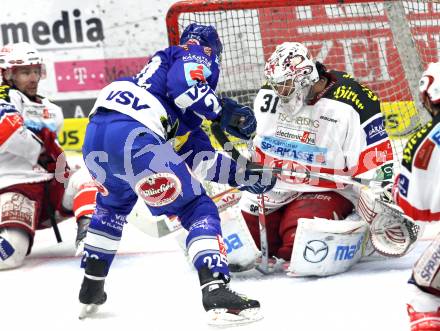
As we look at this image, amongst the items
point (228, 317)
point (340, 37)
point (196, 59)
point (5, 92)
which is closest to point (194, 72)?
point (196, 59)

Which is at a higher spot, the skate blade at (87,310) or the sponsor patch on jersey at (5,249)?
the sponsor patch on jersey at (5,249)

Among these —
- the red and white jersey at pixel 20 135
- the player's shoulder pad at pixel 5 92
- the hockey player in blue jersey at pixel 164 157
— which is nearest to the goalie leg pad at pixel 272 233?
the hockey player in blue jersey at pixel 164 157

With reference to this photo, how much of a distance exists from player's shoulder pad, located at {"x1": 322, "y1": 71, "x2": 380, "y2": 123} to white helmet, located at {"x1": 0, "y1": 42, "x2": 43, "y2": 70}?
1.47 meters

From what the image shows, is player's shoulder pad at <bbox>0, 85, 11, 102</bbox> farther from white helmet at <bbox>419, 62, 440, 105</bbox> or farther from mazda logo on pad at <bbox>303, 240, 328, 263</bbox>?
white helmet at <bbox>419, 62, 440, 105</bbox>

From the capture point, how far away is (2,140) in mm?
4492

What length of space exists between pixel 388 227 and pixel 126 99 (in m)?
1.19

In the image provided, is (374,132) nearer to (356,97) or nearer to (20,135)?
(356,97)

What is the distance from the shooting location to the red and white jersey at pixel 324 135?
3.98 meters

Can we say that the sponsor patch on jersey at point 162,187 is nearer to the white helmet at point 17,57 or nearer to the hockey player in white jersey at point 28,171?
the hockey player in white jersey at point 28,171

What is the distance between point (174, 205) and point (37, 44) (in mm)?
3859

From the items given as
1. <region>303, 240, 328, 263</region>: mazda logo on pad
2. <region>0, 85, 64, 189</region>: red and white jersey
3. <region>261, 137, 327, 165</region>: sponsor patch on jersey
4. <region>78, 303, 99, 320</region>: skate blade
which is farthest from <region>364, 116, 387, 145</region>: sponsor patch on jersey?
<region>0, 85, 64, 189</region>: red and white jersey

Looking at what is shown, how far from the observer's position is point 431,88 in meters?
2.62

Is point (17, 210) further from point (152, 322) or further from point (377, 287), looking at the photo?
point (377, 287)

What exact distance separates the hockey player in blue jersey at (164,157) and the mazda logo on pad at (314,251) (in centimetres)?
52
